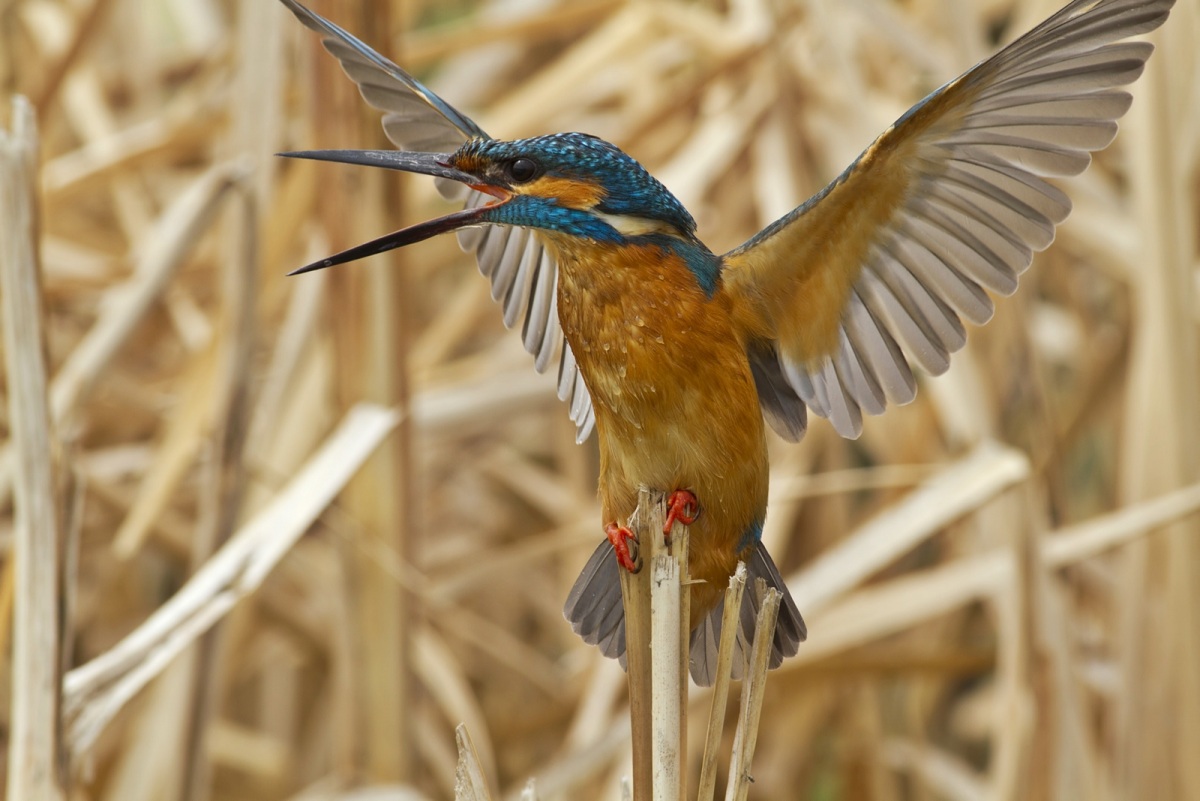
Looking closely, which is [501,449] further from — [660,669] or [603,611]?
[660,669]

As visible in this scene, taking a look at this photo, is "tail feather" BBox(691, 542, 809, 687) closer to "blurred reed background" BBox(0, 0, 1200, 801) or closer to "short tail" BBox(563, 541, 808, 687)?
"short tail" BBox(563, 541, 808, 687)

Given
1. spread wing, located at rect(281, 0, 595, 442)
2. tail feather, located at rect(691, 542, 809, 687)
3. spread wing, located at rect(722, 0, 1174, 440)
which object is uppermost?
spread wing, located at rect(281, 0, 595, 442)

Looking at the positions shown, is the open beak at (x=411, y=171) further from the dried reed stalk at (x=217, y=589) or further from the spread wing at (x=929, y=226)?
the dried reed stalk at (x=217, y=589)

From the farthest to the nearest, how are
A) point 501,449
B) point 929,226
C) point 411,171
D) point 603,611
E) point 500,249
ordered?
point 501,449
point 500,249
point 603,611
point 929,226
point 411,171

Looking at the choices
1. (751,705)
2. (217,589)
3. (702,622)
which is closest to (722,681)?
(751,705)

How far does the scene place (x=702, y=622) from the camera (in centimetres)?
151

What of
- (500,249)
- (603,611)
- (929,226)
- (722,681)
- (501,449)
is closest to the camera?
(722,681)

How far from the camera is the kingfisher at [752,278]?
135 centimetres

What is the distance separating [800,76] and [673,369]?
4.88 feet

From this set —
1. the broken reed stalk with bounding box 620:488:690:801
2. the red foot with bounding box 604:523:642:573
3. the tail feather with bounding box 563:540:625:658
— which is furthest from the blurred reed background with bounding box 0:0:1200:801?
the broken reed stalk with bounding box 620:488:690:801

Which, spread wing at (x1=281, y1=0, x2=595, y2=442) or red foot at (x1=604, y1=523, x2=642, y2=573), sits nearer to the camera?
red foot at (x1=604, y1=523, x2=642, y2=573)

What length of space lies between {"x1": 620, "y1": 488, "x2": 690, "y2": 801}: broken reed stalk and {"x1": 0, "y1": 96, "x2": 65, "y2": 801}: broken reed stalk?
1.97 ft

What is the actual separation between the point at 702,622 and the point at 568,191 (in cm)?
51

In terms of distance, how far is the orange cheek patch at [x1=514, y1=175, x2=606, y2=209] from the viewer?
4.57 ft
